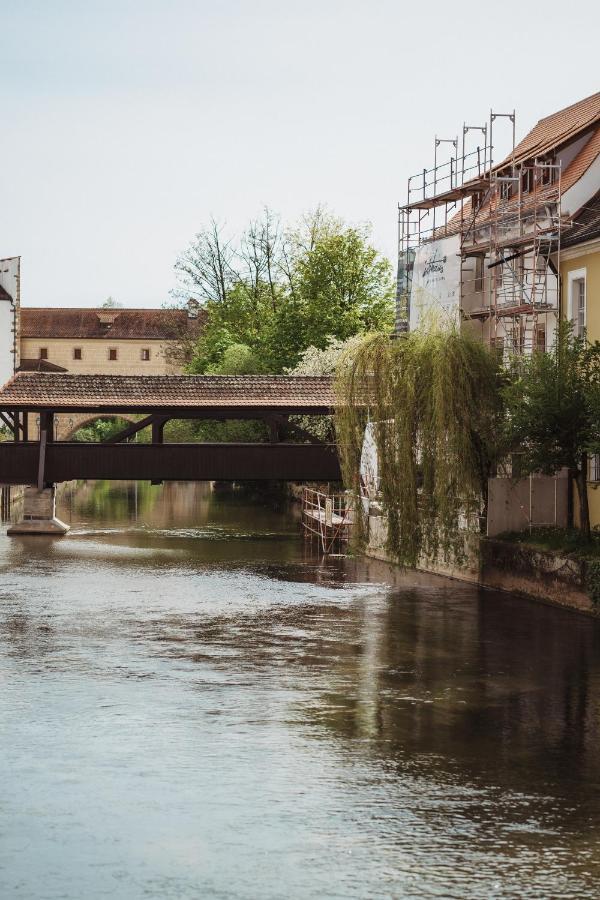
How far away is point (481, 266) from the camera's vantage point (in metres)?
26.2

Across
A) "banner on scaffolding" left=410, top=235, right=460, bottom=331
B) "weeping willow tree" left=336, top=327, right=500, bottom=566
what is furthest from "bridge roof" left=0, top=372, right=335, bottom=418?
"weeping willow tree" left=336, top=327, right=500, bottom=566

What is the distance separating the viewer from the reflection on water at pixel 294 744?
7797 mm

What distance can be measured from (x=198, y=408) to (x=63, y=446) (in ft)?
11.1

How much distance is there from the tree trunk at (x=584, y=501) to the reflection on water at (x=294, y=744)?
1.38 metres

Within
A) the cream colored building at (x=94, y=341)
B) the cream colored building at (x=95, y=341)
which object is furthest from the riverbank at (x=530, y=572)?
the cream colored building at (x=95, y=341)

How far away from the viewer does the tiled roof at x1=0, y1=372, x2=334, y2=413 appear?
30.8m

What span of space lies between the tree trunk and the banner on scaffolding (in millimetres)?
6159

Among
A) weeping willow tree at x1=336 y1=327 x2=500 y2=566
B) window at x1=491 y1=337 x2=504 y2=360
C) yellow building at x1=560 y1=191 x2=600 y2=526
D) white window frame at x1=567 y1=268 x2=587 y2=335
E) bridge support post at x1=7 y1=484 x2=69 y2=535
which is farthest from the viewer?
bridge support post at x1=7 y1=484 x2=69 y2=535

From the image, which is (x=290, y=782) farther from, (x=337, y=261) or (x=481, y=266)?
(x=337, y=261)

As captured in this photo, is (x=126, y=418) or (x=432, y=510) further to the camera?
(x=126, y=418)

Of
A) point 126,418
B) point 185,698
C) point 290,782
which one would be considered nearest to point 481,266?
point 185,698

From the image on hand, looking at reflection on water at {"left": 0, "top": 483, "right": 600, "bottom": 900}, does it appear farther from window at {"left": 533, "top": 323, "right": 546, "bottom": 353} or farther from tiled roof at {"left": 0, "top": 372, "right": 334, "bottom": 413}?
tiled roof at {"left": 0, "top": 372, "right": 334, "bottom": 413}

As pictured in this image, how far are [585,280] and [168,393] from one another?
1266cm

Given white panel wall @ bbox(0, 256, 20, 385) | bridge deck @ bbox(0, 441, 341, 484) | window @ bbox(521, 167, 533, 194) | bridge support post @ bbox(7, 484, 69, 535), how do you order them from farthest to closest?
white panel wall @ bbox(0, 256, 20, 385), bridge deck @ bbox(0, 441, 341, 484), bridge support post @ bbox(7, 484, 69, 535), window @ bbox(521, 167, 533, 194)
